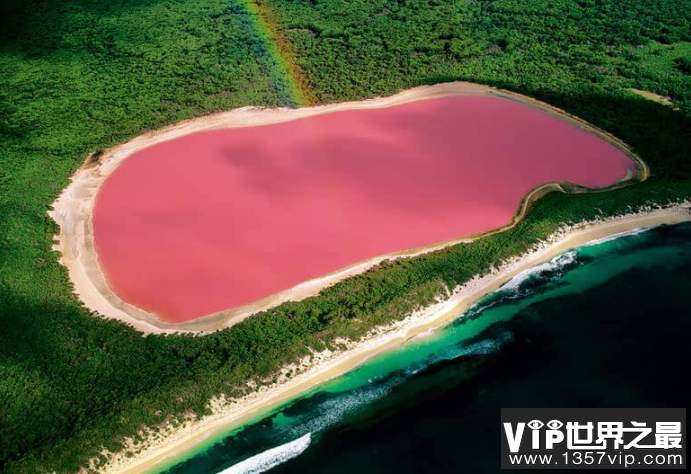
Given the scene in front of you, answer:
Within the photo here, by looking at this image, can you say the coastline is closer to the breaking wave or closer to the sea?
the breaking wave

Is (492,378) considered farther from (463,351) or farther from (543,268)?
(543,268)

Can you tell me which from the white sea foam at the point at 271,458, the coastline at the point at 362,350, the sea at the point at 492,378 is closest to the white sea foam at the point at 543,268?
the sea at the point at 492,378

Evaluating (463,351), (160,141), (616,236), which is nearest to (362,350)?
(463,351)

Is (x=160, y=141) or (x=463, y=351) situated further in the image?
(x=160, y=141)

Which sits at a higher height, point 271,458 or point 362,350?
point 362,350

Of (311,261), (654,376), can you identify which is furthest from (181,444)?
(654,376)

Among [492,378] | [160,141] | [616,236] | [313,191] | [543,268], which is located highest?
[160,141]

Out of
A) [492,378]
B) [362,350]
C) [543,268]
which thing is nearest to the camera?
[492,378]

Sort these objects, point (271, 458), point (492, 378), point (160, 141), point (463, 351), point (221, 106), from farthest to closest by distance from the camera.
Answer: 1. point (221, 106)
2. point (160, 141)
3. point (463, 351)
4. point (492, 378)
5. point (271, 458)

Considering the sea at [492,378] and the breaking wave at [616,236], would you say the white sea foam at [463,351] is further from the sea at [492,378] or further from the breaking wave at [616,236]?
the breaking wave at [616,236]
